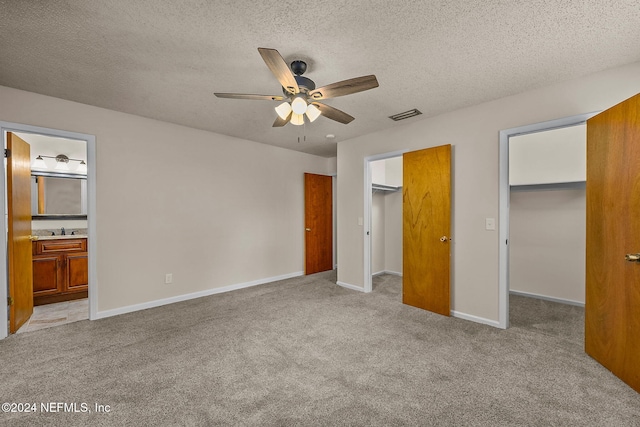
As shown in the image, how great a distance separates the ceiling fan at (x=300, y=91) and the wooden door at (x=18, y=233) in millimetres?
2539

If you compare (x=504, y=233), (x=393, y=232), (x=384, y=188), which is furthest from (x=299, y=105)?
(x=393, y=232)

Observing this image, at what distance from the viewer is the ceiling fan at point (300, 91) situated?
5.97ft

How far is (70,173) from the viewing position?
443 centimetres

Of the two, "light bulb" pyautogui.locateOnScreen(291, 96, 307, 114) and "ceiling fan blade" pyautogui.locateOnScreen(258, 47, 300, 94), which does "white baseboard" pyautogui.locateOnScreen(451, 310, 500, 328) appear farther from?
"ceiling fan blade" pyautogui.locateOnScreen(258, 47, 300, 94)

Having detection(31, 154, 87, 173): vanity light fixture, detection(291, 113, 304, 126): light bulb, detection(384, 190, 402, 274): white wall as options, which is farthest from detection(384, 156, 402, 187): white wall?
detection(31, 154, 87, 173): vanity light fixture

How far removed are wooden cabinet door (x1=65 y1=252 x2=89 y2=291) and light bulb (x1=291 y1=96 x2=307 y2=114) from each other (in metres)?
4.03

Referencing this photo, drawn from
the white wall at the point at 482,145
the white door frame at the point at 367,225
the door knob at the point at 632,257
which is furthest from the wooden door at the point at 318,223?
the door knob at the point at 632,257

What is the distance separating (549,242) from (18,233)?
6437mm

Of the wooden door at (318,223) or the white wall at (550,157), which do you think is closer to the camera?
the white wall at (550,157)

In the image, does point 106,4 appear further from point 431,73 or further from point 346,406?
point 346,406

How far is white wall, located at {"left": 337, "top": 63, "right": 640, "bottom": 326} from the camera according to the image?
2.43 m

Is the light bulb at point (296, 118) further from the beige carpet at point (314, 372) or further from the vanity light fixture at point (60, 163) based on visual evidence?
Result: the vanity light fixture at point (60, 163)

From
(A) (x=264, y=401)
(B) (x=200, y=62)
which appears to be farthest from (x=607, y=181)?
(B) (x=200, y=62)

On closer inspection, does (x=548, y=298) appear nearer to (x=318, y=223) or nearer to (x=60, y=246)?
(x=318, y=223)
